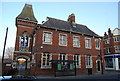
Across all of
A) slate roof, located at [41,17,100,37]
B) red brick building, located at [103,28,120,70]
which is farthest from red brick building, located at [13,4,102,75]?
red brick building, located at [103,28,120,70]

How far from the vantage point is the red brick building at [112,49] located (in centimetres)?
3123

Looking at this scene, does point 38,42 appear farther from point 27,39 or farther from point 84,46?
point 84,46

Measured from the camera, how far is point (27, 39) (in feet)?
79.6

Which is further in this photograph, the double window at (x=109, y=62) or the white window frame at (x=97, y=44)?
the double window at (x=109, y=62)

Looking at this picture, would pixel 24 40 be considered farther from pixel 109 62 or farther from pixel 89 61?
pixel 109 62

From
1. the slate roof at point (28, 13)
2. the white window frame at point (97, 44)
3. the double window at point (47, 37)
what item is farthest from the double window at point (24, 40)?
the white window frame at point (97, 44)

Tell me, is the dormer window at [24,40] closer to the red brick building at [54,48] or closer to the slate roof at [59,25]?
the red brick building at [54,48]

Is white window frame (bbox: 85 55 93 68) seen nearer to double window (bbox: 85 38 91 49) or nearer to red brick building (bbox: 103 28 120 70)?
double window (bbox: 85 38 91 49)

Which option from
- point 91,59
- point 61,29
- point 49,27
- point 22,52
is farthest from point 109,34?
point 22,52

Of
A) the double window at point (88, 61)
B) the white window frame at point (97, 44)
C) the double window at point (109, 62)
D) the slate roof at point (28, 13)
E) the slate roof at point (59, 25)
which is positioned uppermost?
the slate roof at point (28, 13)

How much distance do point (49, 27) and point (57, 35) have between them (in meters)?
2.11

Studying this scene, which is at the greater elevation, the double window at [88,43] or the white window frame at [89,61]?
the double window at [88,43]

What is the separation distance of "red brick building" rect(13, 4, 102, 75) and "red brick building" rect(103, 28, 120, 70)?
1015 centimetres

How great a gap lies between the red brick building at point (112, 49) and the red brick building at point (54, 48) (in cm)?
1015
